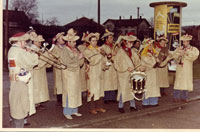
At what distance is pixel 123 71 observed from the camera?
6.76 metres

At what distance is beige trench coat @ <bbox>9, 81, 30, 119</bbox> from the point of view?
5207 millimetres

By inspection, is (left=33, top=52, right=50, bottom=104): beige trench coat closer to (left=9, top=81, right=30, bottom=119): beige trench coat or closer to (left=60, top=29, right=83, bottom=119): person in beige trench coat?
(left=60, top=29, right=83, bottom=119): person in beige trench coat

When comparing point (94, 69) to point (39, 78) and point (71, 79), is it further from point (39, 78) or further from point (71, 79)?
point (39, 78)

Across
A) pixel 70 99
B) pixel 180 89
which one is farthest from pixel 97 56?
pixel 180 89

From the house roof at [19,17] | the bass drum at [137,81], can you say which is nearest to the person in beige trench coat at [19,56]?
the bass drum at [137,81]

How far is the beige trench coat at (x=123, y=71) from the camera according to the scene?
6746 millimetres

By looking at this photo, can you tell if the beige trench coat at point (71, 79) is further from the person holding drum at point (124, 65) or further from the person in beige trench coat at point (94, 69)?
the person holding drum at point (124, 65)

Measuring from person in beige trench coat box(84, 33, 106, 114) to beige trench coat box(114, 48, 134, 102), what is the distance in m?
0.40

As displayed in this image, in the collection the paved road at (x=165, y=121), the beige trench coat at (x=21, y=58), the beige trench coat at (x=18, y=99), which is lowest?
the paved road at (x=165, y=121)

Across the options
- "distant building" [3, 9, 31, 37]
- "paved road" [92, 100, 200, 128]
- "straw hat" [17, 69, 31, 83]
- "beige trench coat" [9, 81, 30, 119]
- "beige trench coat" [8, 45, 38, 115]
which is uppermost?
"distant building" [3, 9, 31, 37]

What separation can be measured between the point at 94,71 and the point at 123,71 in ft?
2.13

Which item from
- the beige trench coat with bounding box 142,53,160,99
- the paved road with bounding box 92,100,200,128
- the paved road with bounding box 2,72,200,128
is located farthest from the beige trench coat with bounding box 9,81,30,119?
the beige trench coat with bounding box 142,53,160,99

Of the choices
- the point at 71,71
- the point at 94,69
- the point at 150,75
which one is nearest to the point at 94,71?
the point at 94,69

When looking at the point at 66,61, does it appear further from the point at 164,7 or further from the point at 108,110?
the point at 164,7
